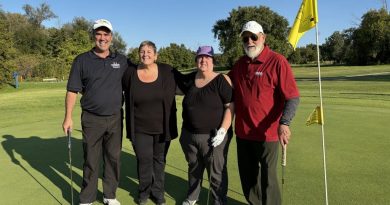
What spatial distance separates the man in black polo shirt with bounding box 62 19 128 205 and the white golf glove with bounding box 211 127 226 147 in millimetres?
1296

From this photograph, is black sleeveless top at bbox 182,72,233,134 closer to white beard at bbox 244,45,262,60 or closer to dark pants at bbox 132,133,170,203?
white beard at bbox 244,45,262,60

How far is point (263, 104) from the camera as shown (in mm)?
4043

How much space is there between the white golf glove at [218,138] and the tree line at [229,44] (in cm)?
4629

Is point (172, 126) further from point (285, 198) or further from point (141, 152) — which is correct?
point (285, 198)

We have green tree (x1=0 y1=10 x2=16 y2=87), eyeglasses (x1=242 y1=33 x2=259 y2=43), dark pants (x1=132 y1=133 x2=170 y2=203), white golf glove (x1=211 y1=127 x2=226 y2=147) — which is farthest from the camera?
green tree (x1=0 y1=10 x2=16 y2=87)

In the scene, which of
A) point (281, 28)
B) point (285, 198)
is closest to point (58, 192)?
point (285, 198)

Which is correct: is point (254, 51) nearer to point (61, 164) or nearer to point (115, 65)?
point (115, 65)

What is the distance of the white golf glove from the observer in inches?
168

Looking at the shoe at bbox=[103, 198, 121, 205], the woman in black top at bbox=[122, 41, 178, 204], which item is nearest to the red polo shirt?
the woman in black top at bbox=[122, 41, 178, 204]

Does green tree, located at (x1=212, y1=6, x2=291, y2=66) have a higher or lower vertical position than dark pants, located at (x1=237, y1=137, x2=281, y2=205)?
higher

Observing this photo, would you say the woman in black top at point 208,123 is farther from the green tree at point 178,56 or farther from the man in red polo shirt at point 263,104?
the green tree at point 178,56

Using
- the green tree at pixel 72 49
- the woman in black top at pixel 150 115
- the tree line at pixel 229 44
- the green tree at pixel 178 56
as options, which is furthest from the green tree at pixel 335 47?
the woman in black top at pixel 150 115

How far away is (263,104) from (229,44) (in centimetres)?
6963

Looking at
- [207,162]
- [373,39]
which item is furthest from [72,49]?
[207,162]
